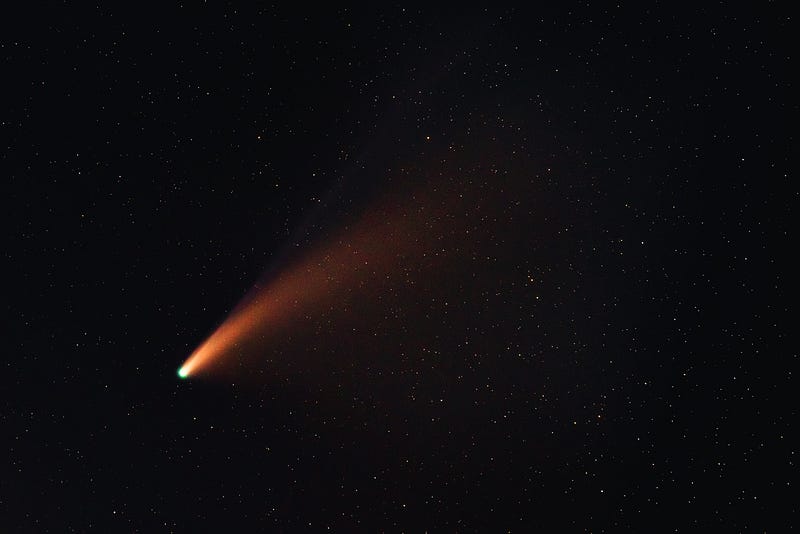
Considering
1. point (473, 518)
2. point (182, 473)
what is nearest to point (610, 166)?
point (473, 518)

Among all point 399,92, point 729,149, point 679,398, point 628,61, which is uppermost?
point 399,92

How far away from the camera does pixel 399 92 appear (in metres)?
0.67

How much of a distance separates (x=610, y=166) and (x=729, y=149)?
91 mm

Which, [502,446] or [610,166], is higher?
[610,166]

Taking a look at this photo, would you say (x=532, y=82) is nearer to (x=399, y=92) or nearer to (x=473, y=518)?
(x=399, y=92)

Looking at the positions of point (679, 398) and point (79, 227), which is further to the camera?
point (79, 227)

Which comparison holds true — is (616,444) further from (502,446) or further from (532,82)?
(532,82)

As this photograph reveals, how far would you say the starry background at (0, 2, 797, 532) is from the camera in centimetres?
61

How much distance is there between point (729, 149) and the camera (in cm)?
61

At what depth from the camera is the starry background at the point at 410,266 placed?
0.61 meters

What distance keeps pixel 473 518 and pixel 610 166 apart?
307mm

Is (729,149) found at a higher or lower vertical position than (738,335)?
higher

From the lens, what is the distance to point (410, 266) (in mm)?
670

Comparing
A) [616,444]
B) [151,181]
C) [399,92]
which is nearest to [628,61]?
[399,92]
